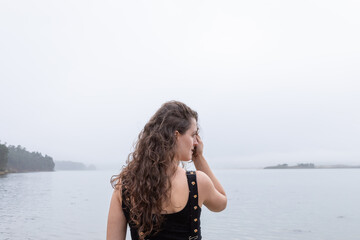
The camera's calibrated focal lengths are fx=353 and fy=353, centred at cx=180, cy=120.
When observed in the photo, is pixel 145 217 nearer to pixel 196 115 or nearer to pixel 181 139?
pixel 181 139

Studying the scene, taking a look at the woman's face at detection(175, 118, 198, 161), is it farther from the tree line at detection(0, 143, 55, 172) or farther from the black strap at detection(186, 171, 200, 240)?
the tree line at detection(0, 143, 55, 172)

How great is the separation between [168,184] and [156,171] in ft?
0.33

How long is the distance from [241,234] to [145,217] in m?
30.8

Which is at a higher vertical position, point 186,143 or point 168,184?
point 186,143

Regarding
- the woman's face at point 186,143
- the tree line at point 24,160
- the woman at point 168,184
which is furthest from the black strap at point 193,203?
the tree line at point 24,160

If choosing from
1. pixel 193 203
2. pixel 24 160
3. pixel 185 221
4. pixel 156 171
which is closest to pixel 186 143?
pixel 156 171

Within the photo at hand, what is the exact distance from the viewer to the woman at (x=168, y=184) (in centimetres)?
202

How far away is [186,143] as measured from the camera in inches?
80.8

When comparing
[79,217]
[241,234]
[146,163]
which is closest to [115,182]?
[146,163]

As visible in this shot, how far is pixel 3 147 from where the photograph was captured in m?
90.0

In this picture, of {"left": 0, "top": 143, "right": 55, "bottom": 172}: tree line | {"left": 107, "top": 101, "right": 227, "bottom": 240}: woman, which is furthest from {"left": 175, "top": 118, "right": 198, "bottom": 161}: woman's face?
{"left": 0, "top": 143, "right": 55, "bottom": 172}: tree line

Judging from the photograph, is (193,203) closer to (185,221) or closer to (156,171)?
(185,221)

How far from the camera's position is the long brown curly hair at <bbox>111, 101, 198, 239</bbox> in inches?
79.4

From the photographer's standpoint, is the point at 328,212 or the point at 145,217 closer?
the point at 145,217
